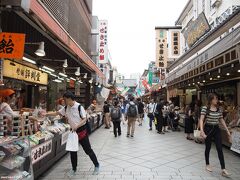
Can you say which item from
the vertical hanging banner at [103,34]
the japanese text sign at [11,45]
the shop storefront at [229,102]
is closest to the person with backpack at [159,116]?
the shop storefront at [229,102]

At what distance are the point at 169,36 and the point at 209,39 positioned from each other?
14.1 meters

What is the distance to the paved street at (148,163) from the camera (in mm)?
6285

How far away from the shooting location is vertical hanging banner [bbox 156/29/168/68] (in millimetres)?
26875

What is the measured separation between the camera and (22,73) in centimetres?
1156

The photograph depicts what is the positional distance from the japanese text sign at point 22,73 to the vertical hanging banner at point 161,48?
1451cm

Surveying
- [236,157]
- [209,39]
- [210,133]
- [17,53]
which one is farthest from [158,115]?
[17,53]

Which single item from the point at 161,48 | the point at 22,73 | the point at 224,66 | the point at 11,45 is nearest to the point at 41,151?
the point at 11,45

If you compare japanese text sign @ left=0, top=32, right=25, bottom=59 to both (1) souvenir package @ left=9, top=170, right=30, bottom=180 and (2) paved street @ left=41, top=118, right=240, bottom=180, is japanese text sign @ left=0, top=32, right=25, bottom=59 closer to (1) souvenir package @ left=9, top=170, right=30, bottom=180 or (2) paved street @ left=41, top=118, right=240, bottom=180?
(1) souvenir package @ left=9, top=170, right=30, bottom=180

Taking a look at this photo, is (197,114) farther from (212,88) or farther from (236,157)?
(212,88)

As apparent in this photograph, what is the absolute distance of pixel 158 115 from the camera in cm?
1430

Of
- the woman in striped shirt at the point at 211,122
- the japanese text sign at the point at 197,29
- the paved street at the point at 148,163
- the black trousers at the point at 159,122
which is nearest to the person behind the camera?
the paved street at the point at 148,163

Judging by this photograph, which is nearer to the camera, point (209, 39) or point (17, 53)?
point (17, 53)

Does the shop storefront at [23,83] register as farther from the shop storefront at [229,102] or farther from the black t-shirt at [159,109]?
the shop storefront at [229,102]

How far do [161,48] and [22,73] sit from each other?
1756 centimetres
